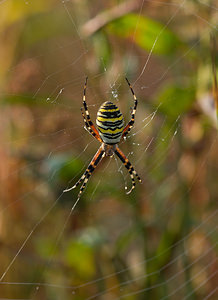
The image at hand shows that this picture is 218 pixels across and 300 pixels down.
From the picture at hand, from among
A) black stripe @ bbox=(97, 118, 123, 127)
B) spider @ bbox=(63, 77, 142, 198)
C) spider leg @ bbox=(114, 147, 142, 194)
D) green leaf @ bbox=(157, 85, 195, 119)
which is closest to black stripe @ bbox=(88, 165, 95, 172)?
spider @ bbox=(63, 77, 142, 198)

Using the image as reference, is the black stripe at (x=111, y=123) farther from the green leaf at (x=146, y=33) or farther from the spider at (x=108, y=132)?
the green leaf at (x=146, y=33)

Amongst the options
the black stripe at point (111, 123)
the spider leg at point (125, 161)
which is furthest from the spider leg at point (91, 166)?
the black stripe at point (111, 123)

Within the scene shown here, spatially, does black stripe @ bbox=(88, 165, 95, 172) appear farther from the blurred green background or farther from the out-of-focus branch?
the out-of-focus branch

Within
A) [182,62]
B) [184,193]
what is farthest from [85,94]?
[184,193]

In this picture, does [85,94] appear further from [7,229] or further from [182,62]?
[7,229]

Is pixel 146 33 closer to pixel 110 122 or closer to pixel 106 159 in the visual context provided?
pixel 110 122

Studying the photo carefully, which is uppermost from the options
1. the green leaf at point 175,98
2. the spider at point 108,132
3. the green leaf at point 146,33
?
the green leaf at point 146,33
